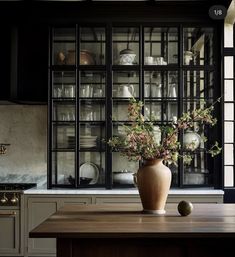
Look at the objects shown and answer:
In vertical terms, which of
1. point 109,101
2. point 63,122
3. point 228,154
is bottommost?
point 228,154

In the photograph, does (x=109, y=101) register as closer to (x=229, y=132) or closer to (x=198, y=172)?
(x=198, y=172)

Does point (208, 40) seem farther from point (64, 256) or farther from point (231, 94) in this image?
point (64, 256)

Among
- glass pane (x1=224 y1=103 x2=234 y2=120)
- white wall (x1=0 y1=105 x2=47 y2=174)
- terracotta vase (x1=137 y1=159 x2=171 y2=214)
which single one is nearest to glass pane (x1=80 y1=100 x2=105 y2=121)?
white wall (x1=0 y1=105 x2=47 y2=174)

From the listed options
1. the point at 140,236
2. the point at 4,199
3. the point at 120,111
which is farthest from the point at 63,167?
the point at 140,236

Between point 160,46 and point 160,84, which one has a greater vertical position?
point 160,46

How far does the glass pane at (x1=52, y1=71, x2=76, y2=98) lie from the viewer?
524cm

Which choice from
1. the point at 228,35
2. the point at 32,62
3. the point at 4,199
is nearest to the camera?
the point at 4,199

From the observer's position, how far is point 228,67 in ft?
17.8

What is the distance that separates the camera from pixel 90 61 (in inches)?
207

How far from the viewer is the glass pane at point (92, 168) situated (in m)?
5.26

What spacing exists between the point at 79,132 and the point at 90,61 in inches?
30.3

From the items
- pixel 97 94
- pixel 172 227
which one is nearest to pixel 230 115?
pixel 97 94

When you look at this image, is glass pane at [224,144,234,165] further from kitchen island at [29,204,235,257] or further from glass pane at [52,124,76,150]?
kitchen island at [29,204,235,257]

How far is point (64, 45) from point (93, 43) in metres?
0.31
